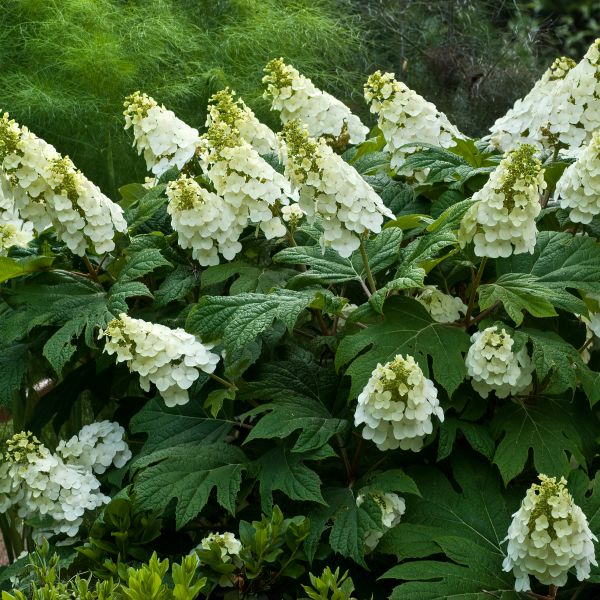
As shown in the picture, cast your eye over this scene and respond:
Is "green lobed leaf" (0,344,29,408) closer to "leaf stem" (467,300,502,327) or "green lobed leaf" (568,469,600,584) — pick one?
"leaf stem" (467,300,502,327)

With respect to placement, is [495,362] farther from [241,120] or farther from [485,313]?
[241,120]

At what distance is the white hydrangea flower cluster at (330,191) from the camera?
1913mm

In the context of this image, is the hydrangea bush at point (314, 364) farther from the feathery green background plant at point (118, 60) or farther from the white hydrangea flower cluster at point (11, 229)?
the feathery green background plant at point (118, 60)

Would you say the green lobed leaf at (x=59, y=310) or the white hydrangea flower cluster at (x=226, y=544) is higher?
the green lobed leaf at (x=59, y=310)

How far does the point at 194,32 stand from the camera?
20.4 ft

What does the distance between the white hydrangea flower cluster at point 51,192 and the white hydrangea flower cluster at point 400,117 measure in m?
0.78

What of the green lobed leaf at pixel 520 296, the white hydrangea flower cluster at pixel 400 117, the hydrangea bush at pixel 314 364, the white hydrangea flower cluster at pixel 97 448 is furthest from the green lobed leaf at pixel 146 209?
the green lobed leaf at pixel 520 296

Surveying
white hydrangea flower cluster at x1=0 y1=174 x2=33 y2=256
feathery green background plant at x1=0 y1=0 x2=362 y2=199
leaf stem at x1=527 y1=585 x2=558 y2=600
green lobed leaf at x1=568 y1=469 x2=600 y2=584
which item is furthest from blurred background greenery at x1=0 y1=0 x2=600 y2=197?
leaf stem at x1=527 y1=585 x2=558 y2=600

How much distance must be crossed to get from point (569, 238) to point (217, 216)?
77cm

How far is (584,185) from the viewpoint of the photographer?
6.77 ft

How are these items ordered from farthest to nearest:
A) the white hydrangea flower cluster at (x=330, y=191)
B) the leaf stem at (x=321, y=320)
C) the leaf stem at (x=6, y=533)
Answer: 1. the leaf stem at (x=6, y=533)
2. the leaf stem at (x=321, y=320)
3. the white hydrangea flower cluster at (x=330, y=191)

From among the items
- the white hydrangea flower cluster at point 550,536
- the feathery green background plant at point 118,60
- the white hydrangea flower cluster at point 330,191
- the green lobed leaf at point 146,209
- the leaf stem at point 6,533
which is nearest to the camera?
the white hydrangea flower cluster at point 550,536

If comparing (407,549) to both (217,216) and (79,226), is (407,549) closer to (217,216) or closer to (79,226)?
(217,216)

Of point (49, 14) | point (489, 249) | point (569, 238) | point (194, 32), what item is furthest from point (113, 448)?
point (194, 32)
